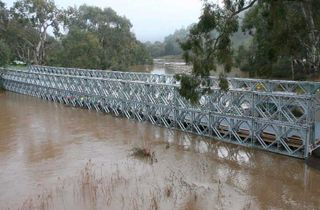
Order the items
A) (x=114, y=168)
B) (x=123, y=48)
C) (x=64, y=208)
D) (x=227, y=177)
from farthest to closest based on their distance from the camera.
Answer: (x=123, y=48)
(x=114, y=168)
(x=227, y=177)
(x=64, y=208)

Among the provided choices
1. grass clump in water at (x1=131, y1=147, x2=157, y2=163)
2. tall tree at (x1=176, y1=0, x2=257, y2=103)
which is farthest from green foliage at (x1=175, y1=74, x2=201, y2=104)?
grass clump in water at (x1=131, y1=147, x2=157, y2=163)

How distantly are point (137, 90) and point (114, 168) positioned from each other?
850cm

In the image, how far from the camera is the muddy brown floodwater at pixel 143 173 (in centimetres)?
1176

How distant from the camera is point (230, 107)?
1719 centimetres

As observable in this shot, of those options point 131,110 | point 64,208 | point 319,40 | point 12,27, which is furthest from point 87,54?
point 64,208

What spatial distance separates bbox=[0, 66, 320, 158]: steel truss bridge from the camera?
49.0 feet

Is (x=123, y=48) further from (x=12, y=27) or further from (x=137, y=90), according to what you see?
(x=137, y=90)

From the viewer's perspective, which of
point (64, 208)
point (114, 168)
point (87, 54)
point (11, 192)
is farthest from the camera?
point (87, 54)

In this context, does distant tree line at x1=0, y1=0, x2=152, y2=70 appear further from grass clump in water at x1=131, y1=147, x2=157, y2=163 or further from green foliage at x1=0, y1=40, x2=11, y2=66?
grass clump in water at x1=131, y1=147, x2=157, y2=163

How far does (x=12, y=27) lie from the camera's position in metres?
49.5

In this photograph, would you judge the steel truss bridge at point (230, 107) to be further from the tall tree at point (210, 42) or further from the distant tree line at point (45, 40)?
the distant tree line at point (45, 40)

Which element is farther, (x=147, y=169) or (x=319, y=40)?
(x=319, y=40)

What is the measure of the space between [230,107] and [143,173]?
202 inches

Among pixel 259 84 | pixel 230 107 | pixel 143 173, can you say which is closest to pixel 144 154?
pixel 143 173
